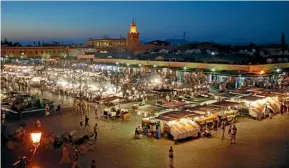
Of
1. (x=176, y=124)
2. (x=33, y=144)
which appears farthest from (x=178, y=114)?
(x=33, y=144)

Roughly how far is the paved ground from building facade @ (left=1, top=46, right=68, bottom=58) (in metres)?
54.1

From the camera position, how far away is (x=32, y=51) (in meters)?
68.2

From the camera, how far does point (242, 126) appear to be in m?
15.1

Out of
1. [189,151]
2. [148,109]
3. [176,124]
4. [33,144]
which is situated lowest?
[189,151]

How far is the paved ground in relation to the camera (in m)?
10.5

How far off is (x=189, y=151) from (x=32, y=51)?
62.0 m

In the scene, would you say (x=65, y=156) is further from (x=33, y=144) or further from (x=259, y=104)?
(x=259, y=104)

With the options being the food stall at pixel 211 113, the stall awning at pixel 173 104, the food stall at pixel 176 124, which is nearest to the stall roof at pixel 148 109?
the stall awning at pixel 173 104

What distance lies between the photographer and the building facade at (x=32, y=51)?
65.8m

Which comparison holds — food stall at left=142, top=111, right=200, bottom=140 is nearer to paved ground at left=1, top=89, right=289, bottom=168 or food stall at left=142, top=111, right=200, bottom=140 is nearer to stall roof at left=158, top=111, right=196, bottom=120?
stall roof at left=158, top=111, right=196, bottom=120

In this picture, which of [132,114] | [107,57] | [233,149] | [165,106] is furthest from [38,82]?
[233,149]

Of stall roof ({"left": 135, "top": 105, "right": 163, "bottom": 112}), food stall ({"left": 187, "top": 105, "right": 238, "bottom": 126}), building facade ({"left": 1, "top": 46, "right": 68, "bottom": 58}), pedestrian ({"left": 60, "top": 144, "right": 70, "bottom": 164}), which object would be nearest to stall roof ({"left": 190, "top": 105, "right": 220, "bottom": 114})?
food stall ({"left": 187, "top": 105, "right": 238, "bottom": 126})

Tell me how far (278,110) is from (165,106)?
6307 mm

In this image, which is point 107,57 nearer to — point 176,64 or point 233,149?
point 176,64
